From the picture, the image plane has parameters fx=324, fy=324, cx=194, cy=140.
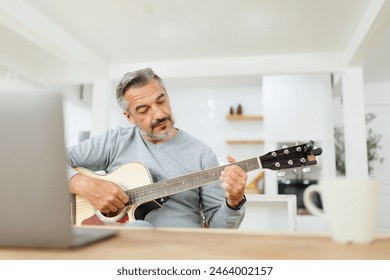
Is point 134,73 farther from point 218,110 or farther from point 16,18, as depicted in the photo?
point 218,110

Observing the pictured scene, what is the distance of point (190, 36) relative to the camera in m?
2.23

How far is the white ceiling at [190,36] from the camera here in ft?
5.20

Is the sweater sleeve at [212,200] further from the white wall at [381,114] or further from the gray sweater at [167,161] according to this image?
the white wall at [381,114]

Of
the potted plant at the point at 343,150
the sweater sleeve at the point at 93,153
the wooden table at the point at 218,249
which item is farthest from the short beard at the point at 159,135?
the potted plant at the point at 343,150

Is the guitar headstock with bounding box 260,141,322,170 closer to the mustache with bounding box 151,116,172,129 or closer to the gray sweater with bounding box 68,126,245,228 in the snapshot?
the gray sweater with bounding box 68,126,245,228

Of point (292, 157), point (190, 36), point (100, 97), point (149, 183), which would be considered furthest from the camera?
point (190, 36)

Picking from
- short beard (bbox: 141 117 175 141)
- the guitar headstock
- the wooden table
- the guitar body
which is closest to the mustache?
short beard (bbox: 141 117 175 141)

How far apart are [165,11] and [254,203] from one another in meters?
1.27

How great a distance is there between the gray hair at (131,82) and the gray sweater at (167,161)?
0.26 ft

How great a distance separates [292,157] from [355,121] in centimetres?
217

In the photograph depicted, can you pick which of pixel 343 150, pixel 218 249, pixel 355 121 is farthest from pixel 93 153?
pixel 343 150

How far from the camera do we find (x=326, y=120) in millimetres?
2986

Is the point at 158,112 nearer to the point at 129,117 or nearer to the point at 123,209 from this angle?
the point at 129,117
